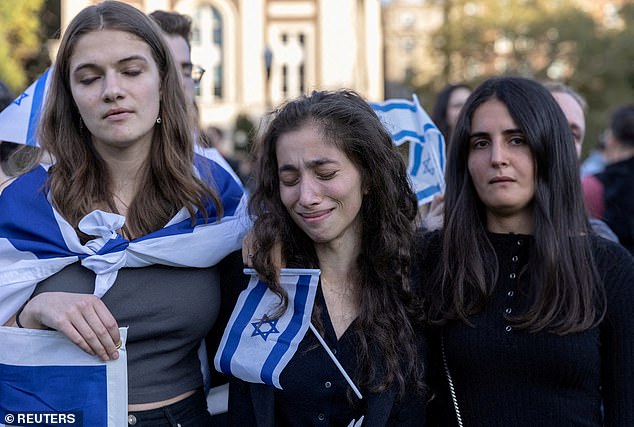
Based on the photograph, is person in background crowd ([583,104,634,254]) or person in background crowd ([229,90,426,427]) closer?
person in background crowd ([229,90,426,427])

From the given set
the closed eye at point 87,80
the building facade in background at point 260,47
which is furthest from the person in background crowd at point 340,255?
the building facade in background at point 260,47

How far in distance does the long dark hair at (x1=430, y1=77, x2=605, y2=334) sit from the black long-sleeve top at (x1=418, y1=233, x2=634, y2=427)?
4 centimetres

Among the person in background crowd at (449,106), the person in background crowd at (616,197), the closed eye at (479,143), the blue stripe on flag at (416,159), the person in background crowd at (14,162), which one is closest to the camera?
the closed eye at (479,143)

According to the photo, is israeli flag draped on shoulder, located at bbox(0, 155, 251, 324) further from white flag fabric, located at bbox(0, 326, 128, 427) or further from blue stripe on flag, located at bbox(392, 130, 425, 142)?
blue stripe on flag, located at bbox(392, 130, 425, 142)

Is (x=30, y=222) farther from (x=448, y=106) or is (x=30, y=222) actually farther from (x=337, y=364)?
(x=448, y=106)

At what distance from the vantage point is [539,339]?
2705 mm

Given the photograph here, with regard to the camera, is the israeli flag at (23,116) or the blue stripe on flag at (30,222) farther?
the israeli flag at (23,116)

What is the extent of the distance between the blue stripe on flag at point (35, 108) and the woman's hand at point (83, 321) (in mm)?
889

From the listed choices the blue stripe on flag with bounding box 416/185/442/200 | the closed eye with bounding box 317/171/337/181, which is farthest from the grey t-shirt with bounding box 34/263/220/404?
the blue stripe on flag with bounding box 416/185/442/200

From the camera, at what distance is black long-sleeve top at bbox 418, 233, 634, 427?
2684 millimetres

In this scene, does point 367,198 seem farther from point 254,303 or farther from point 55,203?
point 55,203

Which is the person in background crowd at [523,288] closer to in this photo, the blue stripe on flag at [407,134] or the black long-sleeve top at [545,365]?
the black long-sleeve top at [545,365]

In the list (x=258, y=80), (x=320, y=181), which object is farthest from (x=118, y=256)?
(x=258, y=80)

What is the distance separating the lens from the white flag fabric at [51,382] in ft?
8.58
